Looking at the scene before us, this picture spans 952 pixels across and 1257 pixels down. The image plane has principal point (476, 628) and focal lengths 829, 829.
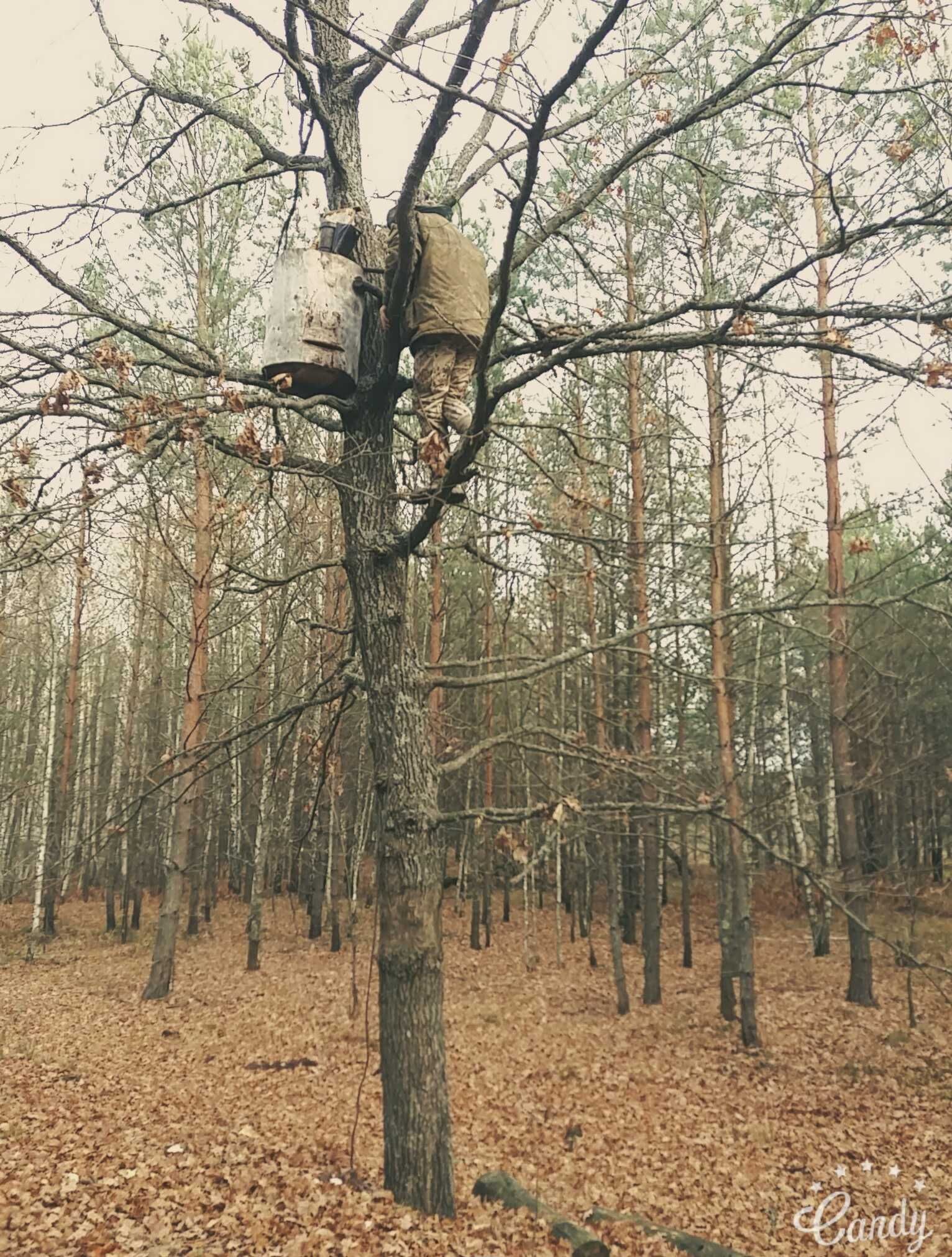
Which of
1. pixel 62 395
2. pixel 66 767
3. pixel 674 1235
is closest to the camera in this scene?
pixel 62 395

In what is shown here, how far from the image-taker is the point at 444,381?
3.82m

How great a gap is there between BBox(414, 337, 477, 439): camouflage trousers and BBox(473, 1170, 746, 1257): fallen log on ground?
4.22m

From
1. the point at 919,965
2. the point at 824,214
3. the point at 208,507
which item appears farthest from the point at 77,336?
the point at 824,214

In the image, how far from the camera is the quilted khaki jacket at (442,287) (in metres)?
3.71

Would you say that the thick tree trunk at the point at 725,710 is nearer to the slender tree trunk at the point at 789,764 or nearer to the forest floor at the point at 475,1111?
the slender tree trunk at the point at 789,764

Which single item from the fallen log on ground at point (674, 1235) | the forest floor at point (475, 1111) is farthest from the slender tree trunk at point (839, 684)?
the fallen log on ground at point (674, 1235)

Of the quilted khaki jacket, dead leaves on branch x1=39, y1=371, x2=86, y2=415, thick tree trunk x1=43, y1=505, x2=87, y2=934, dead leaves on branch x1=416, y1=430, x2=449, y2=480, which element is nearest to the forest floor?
thick tree trunk x1=43, y1=505, x2=87, y2=934

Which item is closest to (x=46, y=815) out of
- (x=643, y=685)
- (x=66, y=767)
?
(x=66, y=767)

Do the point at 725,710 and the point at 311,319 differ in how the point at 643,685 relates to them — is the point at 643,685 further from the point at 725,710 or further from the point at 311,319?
the point at 311,319

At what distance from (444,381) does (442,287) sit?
0.40m

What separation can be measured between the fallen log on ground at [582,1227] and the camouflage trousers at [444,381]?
422 centimetres

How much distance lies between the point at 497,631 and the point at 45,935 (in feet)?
35.7

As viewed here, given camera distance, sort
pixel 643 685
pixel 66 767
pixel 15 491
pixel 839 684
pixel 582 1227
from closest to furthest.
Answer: pixel 15 491, pixel 582 1227, pixel 839 684, pixel 643 685, pixel 66 767

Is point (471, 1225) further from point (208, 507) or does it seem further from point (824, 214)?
point (824, 214)
